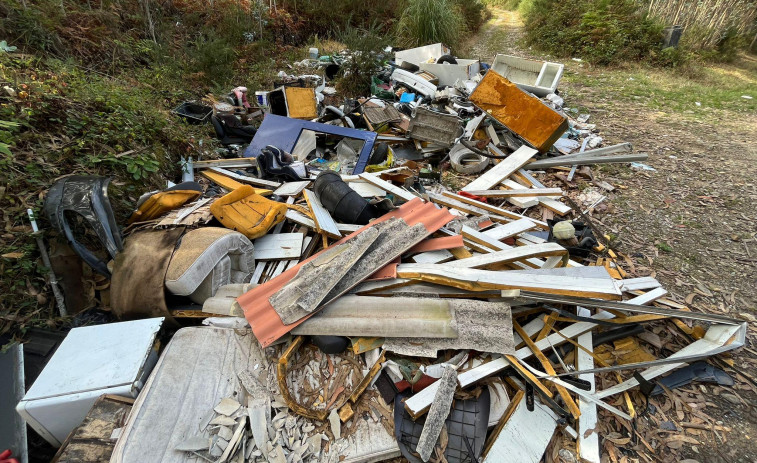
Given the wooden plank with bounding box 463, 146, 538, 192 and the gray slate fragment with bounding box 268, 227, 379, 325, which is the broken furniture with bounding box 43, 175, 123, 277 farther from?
the wooden plank with bounding box 463, 146, 538, 192

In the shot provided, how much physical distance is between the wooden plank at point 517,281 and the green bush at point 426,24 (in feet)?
31.1

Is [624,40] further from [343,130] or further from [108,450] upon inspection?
[108,450]

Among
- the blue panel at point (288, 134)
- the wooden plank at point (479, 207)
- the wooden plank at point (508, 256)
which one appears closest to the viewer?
the wooden plank at point (508, 256)

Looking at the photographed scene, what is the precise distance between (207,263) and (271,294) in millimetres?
560

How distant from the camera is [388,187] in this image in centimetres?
418

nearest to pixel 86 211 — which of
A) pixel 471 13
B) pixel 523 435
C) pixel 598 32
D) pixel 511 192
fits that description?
pixel 523 435

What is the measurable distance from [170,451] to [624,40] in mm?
14096

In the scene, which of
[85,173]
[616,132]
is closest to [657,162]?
[616,132]

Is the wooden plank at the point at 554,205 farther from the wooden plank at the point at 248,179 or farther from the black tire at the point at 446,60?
the black tire at the point at 446,60

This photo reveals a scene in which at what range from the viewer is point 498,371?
95.0 inches

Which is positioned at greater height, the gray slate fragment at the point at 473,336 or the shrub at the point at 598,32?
the shrub at the point at 598,32

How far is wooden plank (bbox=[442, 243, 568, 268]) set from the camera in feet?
9.52

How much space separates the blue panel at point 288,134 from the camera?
5.01 m

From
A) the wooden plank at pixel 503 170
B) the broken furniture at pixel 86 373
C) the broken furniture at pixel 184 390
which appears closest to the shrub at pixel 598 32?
the wooden plank at pixel 503 170
